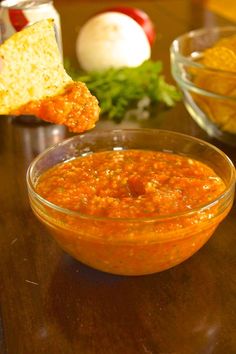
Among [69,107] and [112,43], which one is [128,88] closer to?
[112,43]

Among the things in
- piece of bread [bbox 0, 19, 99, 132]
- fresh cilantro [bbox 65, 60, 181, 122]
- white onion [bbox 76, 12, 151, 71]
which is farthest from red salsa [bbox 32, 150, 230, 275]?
white onion [bbox 76, 12, 151, 71]

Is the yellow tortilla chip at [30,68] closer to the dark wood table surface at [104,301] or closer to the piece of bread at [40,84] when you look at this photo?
the piece of bread at [40,84]

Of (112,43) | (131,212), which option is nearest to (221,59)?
(112,43)

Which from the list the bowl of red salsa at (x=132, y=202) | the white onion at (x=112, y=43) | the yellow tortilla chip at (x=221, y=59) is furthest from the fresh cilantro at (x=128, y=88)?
the bowl of red salsa at (x=132, y=202)

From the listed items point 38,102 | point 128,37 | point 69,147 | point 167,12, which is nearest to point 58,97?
point 38,102

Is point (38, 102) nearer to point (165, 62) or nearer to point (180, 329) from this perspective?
point (180, 329)
